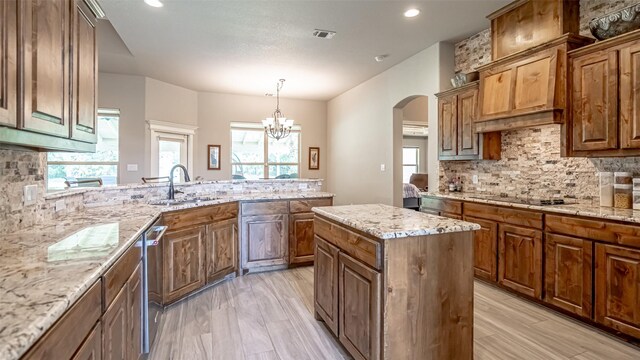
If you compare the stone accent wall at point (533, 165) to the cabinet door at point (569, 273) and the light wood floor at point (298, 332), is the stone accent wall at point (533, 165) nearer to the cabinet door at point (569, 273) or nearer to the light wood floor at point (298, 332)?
the cabinet door at point (569, 273)

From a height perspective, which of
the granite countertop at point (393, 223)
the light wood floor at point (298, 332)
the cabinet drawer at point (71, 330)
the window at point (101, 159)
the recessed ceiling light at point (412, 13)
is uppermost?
the recessed ceiling light at point (412, 13)

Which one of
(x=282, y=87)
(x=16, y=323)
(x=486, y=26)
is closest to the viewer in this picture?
(x=16, y=323)

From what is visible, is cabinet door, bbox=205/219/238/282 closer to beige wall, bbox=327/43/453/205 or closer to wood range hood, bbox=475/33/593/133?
beige wall, bbox=327/43/453/205

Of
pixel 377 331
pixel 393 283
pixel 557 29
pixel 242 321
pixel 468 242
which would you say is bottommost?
pixel 242 321

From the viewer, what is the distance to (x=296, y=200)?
4.05 meters

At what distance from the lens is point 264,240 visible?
3.95m

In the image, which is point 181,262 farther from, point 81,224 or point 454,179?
point 454,179

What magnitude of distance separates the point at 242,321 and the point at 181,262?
0.81m

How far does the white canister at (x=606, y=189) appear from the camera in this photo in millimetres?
2807

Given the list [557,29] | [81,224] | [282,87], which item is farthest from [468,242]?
[282,87]

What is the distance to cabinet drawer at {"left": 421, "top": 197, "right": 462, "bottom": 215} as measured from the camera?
3721 mm

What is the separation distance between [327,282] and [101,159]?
556cm

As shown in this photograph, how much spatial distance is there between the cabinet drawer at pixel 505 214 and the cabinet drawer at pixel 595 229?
0.11 metres

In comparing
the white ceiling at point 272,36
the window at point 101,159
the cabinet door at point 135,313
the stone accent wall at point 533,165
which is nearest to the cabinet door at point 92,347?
the cabinet door at point 135,313
